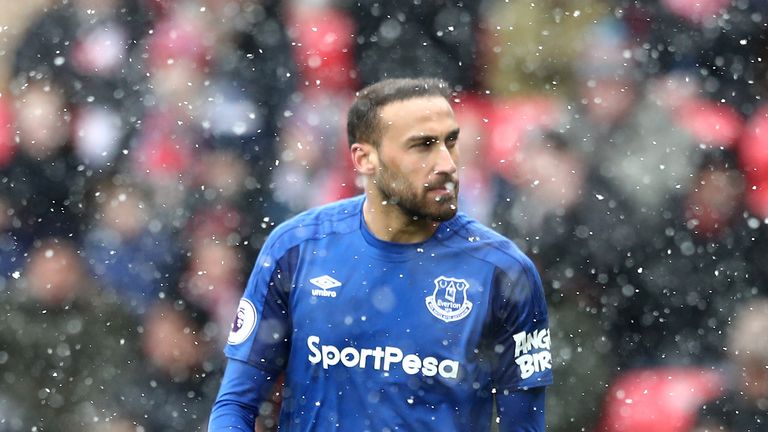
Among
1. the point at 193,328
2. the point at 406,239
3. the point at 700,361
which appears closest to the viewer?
the point at 406,239

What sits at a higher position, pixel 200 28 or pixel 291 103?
pixel 200 28

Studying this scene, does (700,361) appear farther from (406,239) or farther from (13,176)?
(13,176)

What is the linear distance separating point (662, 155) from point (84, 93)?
2.64m

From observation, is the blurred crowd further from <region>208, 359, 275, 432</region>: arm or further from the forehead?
the forehead

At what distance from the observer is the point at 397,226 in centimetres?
333

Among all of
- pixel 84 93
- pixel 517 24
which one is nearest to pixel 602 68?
pixel 517 24

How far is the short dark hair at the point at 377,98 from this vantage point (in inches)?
131

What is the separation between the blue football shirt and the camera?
3232 millimetres

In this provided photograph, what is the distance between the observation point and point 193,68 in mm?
5332

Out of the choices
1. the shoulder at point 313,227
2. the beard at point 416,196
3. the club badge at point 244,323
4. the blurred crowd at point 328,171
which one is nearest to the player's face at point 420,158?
the beard at point 416,196

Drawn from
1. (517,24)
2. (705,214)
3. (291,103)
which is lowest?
(705,214)

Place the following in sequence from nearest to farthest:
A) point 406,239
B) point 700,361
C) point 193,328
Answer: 1. point 406,239
2. point 700,361
3. point 193,328

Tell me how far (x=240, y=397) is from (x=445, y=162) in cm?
89

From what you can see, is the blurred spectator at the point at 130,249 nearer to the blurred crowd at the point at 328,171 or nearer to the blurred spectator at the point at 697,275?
the blurred crowd at the point at 328,171
